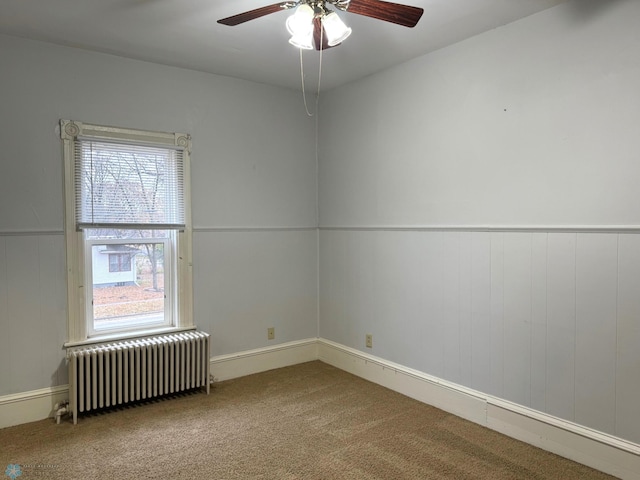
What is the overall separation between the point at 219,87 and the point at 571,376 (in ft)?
10.9

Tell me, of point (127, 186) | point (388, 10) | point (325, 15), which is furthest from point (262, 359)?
point (388, 10)

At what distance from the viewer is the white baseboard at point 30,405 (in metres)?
3.03

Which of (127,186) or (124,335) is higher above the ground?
(127,186)

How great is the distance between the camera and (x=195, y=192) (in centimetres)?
376

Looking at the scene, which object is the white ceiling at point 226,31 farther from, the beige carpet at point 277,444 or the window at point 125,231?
the beige carpet at point 277,444

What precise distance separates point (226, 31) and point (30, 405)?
2815mm

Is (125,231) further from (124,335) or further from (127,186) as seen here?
(124,335)

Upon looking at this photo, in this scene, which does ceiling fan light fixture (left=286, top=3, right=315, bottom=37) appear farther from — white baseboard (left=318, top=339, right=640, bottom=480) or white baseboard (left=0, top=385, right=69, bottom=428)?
white baseboard (left=0, top=385, right=69, bottom=428)

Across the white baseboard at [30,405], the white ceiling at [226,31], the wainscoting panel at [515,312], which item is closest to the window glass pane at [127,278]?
the white baseboard at [30,405]

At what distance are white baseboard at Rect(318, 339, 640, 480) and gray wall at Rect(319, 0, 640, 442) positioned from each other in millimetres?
61

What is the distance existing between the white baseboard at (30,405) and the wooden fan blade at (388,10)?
10.1ft

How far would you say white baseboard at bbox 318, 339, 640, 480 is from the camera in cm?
242

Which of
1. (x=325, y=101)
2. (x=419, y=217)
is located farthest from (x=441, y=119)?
(x=325, y=101)

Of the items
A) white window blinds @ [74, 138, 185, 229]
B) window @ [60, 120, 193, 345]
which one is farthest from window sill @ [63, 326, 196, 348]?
white window blinds @ [74, 138, 185, 229]
